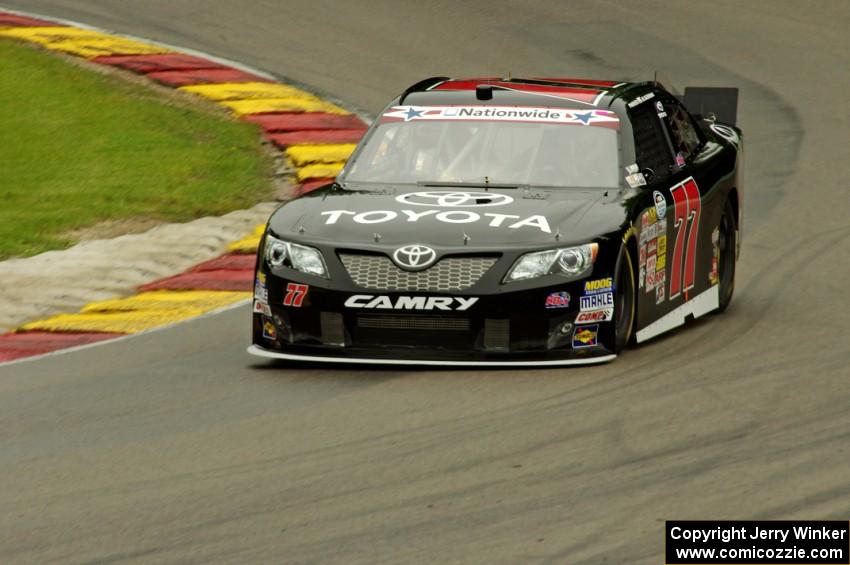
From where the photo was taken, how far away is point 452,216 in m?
8.40

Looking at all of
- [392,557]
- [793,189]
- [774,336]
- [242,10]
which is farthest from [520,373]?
[242,10]

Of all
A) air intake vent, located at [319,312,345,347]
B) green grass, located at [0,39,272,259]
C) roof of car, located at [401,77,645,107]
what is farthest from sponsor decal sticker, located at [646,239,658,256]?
green grass, located at [0,39,272,259]

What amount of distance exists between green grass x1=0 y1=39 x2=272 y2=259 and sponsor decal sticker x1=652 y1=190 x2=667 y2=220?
5.21 metres

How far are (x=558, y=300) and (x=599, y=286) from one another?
0.79ft

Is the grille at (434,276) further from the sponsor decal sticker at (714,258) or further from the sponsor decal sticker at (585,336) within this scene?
the sponsor decal sticker at (714,258)

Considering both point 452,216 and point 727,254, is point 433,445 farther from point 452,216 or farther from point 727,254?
point 727,254

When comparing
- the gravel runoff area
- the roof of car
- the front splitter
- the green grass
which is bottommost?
the green grass

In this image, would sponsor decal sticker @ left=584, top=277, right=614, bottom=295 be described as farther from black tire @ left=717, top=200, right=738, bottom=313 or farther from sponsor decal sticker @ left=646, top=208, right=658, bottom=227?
black tire @ left=717, top=200, right=738, bottom=313

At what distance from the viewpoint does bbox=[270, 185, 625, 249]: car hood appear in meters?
8.22

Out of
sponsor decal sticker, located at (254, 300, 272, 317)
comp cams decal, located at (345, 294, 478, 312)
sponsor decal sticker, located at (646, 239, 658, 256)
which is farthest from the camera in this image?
sponsor decal sticker, located at (646, 239, 658, 256)

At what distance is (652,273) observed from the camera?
351 inches

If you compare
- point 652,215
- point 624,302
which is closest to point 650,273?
point 652,215

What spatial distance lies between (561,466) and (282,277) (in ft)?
7.73

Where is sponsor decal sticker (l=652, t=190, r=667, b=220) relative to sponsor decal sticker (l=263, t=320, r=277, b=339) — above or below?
above
